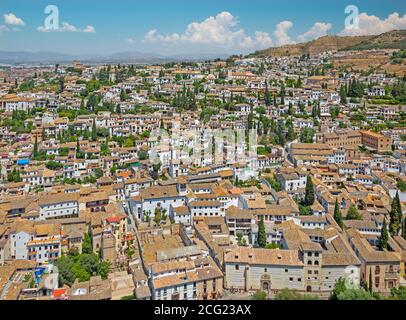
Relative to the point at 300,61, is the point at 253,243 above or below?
below

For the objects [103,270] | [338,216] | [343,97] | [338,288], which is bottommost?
[103,270]

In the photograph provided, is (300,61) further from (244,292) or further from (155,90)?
(244,292)

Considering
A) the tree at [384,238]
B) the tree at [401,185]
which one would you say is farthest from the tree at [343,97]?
the tree at [384,238]

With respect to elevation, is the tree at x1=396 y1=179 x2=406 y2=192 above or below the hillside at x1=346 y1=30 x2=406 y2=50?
below

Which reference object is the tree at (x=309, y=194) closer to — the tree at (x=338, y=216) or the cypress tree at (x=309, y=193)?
the cypress tree at (x=309, y=193)

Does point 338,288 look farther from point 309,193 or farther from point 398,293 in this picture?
point 309,193

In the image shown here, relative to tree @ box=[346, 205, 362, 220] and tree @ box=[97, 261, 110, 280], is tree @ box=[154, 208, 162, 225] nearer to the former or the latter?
tree @ box=[97, 261, 110, 280]

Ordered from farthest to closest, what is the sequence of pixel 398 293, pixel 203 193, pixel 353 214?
pixel 203 193
pixel 353 214
pixel 398 293

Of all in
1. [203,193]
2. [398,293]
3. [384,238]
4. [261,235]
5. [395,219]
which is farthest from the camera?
[203,193]

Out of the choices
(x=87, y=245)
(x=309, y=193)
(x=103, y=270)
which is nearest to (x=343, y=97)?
(x=309, y=193)

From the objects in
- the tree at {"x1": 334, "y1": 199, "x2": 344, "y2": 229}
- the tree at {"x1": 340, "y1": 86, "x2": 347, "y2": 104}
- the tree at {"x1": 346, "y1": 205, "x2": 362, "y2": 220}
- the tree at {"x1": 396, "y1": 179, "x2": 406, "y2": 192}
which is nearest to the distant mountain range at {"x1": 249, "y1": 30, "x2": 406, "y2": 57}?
the tree at {"x1": 340, "y1": 86, "x2": 347, "y2": 104}
